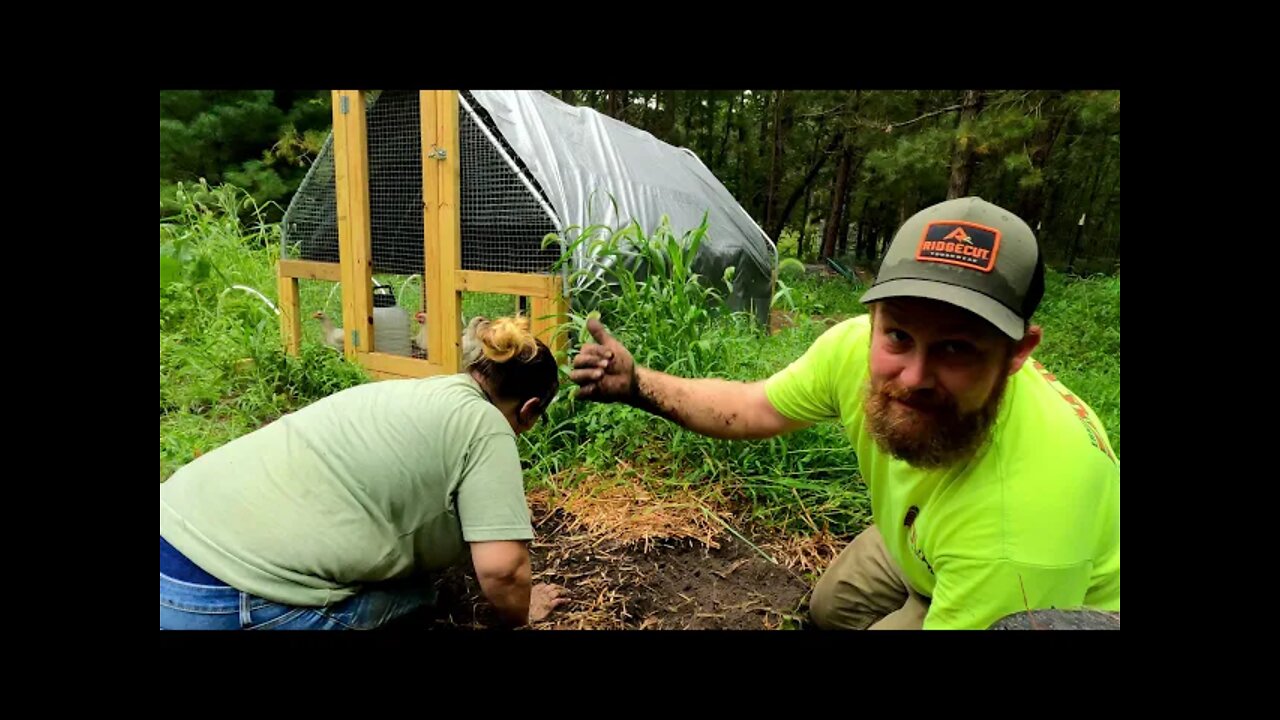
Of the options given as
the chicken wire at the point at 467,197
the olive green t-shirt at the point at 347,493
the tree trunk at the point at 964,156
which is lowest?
the olive green t-shirt at the point at 347,493

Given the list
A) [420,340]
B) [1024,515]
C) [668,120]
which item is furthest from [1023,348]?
[668,120]

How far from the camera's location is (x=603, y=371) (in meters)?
2.05

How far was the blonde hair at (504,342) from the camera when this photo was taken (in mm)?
1858

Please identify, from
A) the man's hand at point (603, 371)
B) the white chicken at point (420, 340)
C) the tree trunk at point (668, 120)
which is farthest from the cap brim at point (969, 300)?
the tree trunk at point (668, 120)

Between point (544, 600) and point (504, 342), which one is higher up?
point (504, 342)

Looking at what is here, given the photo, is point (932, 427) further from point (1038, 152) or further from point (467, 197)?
point (1038, 152)

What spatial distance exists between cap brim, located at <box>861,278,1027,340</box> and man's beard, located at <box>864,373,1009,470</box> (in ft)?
0.49

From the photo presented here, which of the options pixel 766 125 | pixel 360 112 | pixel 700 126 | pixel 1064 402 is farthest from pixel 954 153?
pixel 700 126

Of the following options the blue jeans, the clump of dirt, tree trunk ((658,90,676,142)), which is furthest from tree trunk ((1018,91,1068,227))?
tree trunk ((658,90,676,142))

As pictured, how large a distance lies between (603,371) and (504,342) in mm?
346

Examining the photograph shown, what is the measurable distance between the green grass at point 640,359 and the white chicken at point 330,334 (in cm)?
12

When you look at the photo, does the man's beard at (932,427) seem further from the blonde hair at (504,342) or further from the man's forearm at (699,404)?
the blonde hair at (504,342)

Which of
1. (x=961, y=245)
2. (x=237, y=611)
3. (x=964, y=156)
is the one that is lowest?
(x=237, y=611)

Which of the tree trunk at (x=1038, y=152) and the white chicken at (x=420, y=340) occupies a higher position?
the tree trunk at (x=1038, y=152)
